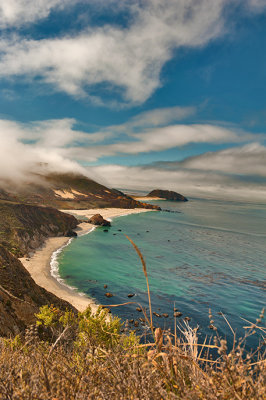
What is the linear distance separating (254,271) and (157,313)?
39.1m

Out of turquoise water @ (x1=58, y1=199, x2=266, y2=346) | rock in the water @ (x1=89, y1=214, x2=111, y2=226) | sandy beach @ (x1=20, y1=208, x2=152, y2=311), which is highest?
rock in the water @ (x1=89, y1=214, x2=111, y2=226)

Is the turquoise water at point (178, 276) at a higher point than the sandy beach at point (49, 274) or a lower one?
lower

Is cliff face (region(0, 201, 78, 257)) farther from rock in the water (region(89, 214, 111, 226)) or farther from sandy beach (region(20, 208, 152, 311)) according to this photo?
rock in the water (region(89, 214, 111, 226))

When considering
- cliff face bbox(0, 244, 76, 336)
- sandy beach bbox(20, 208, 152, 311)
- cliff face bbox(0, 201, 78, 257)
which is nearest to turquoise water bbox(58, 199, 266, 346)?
sandy beach bbox(20, 208, 152, 311)

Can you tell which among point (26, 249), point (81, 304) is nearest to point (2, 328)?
point (81, 304)

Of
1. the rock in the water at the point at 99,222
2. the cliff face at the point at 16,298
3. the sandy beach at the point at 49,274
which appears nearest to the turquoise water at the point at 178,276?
the sandy beach at the point at 49,274

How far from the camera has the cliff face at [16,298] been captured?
1797 cm

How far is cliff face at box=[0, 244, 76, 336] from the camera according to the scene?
18.0 meters

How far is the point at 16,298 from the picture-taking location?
2203 cm

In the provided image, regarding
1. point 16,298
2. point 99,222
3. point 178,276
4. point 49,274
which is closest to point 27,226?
point 49,274

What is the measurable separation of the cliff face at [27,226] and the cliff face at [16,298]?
121 feet

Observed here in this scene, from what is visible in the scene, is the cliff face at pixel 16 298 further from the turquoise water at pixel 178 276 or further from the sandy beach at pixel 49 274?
the turquoise water at pixel 178 276

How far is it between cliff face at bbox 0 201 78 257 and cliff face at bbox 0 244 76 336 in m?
37.0

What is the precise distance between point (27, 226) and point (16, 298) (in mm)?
62134
